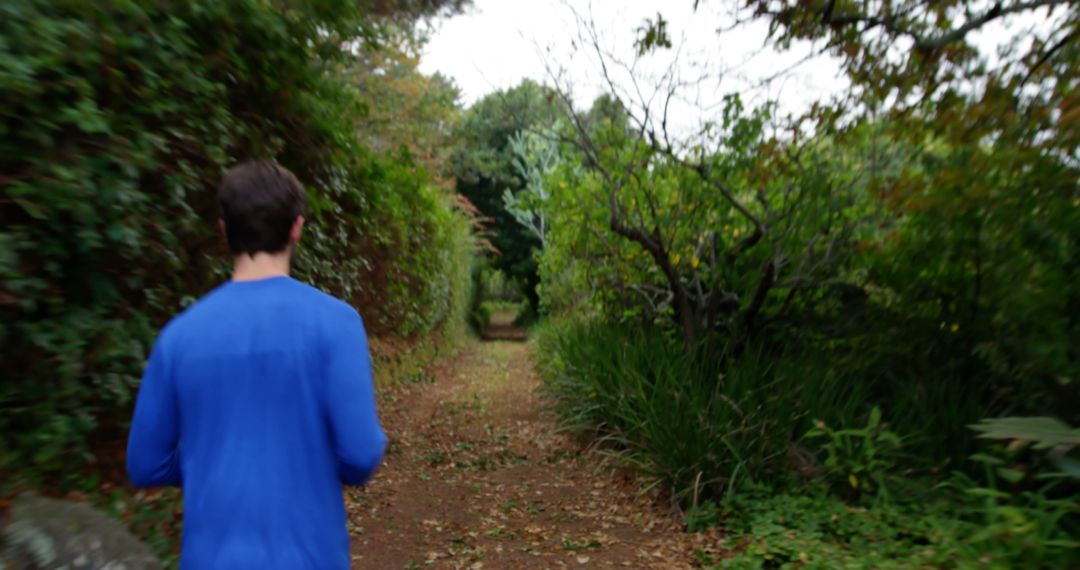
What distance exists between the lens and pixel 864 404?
590 centimetres

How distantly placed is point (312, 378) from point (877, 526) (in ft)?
12.9

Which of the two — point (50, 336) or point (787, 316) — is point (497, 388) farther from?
point (50, 336)

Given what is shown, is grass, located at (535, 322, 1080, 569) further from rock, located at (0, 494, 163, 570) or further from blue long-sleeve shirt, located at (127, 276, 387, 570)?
rock, located at (0, 494, 163, 570)

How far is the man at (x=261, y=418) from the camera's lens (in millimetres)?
1525

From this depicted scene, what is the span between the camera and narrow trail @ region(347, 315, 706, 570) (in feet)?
15.6

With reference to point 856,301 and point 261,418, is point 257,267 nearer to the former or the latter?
point 261,418

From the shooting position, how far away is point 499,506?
5.86 meters

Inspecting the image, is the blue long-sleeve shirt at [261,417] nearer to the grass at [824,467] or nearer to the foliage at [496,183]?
the grass at [824,467]

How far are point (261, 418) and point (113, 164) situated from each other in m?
1.68

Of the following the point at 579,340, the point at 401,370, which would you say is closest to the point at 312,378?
the point at 579,340

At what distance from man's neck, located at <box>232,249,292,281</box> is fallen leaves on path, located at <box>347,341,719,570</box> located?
3.50 meters

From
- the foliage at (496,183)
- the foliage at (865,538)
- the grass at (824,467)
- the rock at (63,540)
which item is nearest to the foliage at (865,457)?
the grass at (824,467)

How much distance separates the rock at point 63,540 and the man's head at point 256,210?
1.20 m

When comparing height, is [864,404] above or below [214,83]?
below
